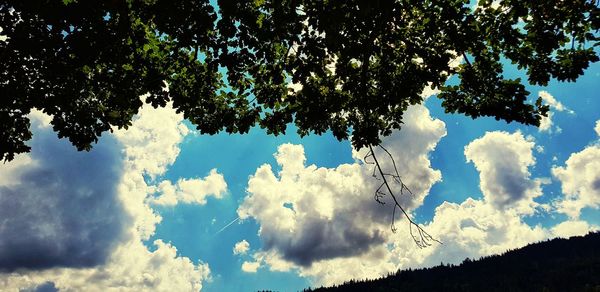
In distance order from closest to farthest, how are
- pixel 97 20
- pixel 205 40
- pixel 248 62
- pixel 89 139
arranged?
pixel 97 20
pixel 205 40
pixel 248 62
pixel 89 139

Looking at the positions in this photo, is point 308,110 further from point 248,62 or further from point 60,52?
point 60,52

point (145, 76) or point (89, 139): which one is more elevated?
point (145, 76)

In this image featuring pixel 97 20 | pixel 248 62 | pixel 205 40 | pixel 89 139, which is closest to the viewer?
pixel 97 20

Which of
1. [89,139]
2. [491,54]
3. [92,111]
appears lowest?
[89,139]

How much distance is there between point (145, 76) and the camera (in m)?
10.9

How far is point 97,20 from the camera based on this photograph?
9.21 m

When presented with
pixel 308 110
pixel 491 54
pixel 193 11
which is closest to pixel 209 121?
pixel 308 110

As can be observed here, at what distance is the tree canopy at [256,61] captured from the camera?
9.29 meters

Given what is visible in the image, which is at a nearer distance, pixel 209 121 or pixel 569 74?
pixel 569 74

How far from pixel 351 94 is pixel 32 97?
7.81 metres

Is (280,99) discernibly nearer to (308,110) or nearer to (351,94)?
(308,110)

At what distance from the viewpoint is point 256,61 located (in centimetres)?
1088

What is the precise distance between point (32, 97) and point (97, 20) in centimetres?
260

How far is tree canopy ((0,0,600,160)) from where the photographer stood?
30.5 ft
